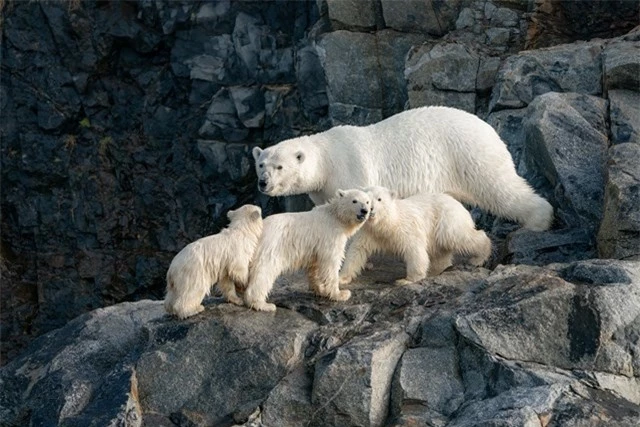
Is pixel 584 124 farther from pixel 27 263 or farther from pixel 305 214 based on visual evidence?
pixel 27 263

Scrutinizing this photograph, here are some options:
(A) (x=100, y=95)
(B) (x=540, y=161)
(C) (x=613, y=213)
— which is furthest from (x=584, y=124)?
(A) (x=100, y=95)

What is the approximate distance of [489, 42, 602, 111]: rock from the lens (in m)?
16.2

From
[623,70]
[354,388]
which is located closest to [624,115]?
[623,70]

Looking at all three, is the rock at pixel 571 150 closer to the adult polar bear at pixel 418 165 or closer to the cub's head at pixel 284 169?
the adult polar bear at pixel 418 165

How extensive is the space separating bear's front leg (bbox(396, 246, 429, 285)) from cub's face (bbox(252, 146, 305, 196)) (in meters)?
2.20

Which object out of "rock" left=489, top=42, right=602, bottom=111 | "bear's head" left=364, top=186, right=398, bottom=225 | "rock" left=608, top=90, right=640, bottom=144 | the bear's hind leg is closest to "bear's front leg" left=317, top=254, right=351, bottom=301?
"bear's head" left=364, top=186, right=398, bottom=225

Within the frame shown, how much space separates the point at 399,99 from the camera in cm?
2020

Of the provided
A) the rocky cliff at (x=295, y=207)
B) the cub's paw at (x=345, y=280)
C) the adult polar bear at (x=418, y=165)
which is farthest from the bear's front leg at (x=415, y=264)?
the adult polar bear at (x=418, y=165)

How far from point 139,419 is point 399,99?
11980 millimetres

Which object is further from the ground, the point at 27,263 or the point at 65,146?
the point at 65,146

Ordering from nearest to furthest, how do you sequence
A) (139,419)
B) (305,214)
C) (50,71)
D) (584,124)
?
(139,419) → (305,214) → (584,124) → (50,71)

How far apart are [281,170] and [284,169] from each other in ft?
0.18

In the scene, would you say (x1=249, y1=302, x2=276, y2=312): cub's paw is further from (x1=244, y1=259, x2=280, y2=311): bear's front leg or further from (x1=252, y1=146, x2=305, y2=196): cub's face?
(x1=252, y1=146, x2=305, y2=196): cub's face

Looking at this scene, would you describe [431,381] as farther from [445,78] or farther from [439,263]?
[445,78]
